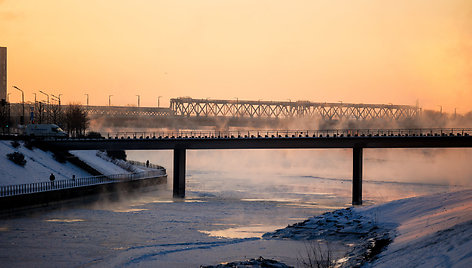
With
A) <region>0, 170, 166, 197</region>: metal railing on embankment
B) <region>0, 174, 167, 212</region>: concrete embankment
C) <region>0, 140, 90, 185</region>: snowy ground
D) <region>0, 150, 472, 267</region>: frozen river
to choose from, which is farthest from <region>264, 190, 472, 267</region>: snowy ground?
<region>0, 140, 90, 185</region>: snowy ground

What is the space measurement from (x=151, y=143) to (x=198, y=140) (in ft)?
25.9

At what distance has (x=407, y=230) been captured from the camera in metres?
34.1

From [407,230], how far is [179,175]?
59445mm

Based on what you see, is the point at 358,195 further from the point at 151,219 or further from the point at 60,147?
the point at 60,147

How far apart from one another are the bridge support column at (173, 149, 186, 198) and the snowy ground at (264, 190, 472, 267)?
45.5m

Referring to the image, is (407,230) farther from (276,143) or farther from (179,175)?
(179,175)

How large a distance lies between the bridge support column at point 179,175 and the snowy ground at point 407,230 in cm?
4554

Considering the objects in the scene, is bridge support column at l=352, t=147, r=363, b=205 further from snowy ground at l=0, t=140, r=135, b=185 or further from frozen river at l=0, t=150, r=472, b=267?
snowy ground at l=0, t=140, r=135, b=185

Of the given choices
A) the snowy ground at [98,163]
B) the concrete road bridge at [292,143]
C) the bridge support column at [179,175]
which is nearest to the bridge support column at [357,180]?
the concrete road bridge at [292,143]

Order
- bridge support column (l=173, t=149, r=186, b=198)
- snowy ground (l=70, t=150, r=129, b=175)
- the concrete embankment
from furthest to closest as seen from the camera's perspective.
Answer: snowy ground (l=70, t=150, r=129, b=175), bridge support column (l=173, t=149, r=186, b=198), the concrete embankment

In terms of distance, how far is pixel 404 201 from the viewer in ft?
145

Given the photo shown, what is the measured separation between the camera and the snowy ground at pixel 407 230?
25.7m

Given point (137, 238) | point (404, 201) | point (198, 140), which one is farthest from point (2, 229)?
point (198, 140)

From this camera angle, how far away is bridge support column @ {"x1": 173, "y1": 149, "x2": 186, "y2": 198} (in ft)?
293
